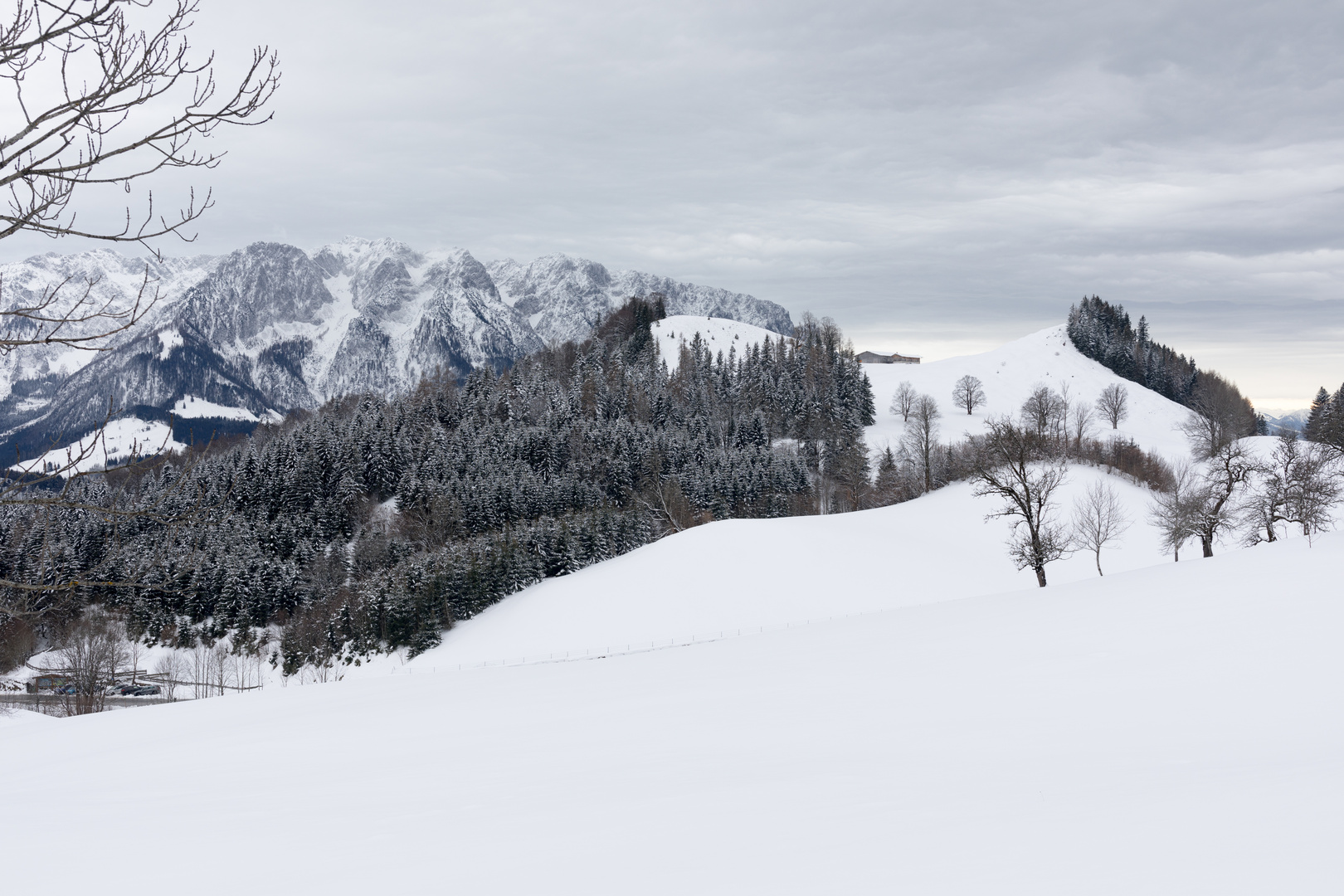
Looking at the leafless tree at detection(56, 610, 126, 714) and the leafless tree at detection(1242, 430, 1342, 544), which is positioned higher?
the leafless tree at detection(1242, 430, 1342, 544)

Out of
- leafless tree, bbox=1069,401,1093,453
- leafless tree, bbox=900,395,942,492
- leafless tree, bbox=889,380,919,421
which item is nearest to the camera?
leafless tree, bbox=900,395,942,492

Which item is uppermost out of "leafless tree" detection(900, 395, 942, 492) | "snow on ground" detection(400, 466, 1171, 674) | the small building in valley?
the small building in valley

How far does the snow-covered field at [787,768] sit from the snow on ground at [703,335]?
428ft

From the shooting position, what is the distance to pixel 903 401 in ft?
413

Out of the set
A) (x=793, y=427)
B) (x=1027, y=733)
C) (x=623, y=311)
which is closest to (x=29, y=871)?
(x=1027, y=733)

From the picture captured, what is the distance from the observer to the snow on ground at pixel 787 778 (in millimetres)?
5277

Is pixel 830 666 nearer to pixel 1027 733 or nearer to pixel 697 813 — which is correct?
pixel 1027 733

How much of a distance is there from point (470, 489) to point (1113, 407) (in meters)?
101

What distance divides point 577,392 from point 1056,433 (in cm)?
7221

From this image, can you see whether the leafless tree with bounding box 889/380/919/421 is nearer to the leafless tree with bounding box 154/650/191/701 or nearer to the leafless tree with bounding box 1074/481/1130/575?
the leafless tree with bounding box 1074/481/1130/575

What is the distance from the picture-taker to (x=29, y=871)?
21.5ft

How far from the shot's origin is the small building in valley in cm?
17188

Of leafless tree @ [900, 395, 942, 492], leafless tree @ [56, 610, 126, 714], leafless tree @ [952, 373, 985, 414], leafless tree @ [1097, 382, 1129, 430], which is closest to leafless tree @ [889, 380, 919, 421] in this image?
leafless tree @ [952, 373, 985, 414]

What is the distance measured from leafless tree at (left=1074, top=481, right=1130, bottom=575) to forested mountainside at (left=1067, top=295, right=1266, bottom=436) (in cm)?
9046
